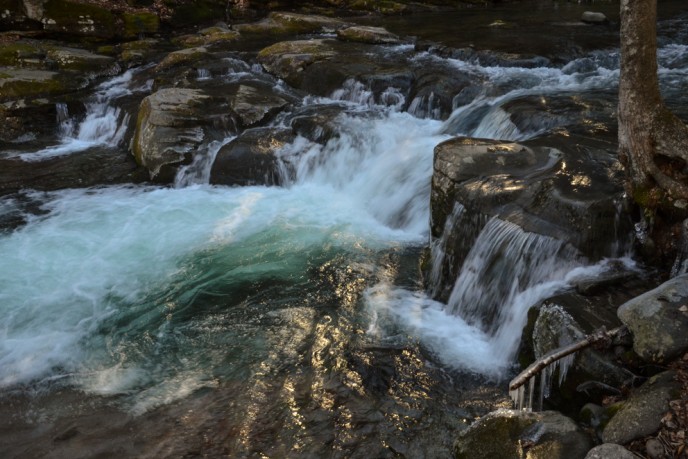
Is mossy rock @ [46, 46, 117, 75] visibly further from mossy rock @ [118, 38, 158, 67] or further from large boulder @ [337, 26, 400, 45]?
large boulder @ [337, 26, 400, 45]

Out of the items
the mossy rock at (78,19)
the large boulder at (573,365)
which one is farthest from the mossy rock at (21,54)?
the large boulder at (573,365)

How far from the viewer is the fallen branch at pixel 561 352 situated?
4.23m

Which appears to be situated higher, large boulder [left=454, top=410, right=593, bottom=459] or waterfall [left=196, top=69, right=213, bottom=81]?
waterfall [left=196, top=69, right=213, bottom=81]

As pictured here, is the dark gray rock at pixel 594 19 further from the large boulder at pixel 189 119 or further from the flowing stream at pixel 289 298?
the large boulder at pixel 189 119

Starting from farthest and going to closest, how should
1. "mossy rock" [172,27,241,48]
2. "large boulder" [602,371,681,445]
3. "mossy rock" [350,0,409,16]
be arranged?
"mossy rock" [350,0,409,16] < "mossy rock" [172,27,241,48] < "large boulder" [602,371,681,445]

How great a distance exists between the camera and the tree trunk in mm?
4988

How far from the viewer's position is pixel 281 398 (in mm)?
5352

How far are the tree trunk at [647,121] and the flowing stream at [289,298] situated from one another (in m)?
1.08

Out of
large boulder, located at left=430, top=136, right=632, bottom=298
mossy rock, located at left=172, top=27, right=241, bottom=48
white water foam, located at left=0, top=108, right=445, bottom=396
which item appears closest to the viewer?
large boulder, located at left=430, top=136, right=632, bottom=298

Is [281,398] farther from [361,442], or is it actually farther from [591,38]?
[591,38]

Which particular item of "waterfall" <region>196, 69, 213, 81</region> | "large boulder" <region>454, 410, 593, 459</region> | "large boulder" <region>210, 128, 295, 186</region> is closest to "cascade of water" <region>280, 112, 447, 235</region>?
"large boulder" <region>210, 128, 295, 186</region>

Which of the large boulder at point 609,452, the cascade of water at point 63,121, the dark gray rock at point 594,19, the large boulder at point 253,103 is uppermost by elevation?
the dark gray rock at point 594,19

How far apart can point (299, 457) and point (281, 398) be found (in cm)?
81

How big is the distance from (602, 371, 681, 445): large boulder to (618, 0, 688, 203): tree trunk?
207 cm
